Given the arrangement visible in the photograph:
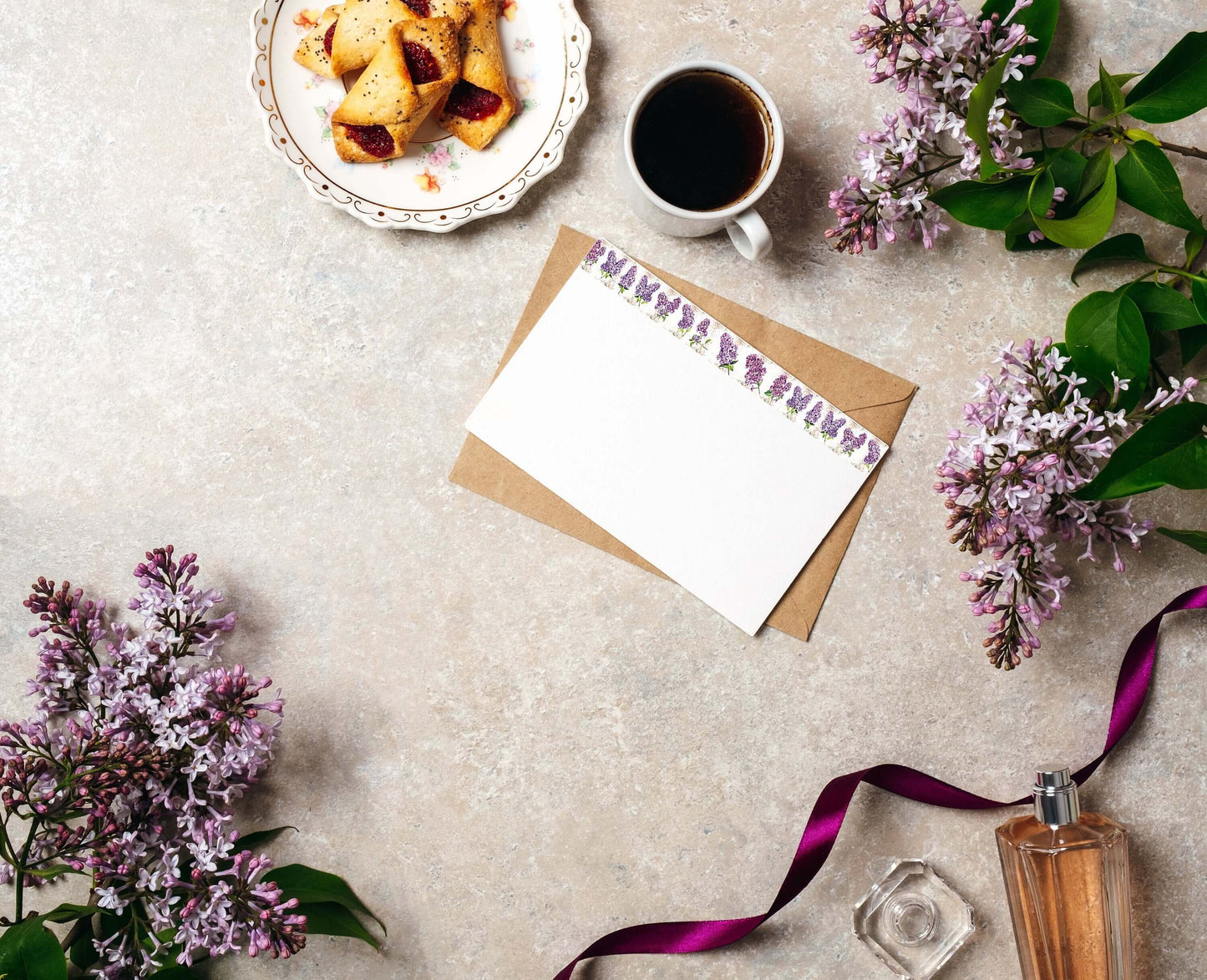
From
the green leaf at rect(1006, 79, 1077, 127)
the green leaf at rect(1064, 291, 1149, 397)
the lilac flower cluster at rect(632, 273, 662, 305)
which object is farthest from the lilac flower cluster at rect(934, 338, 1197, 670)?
the lilac flower cluster at rect(632, 273, 662, 305)

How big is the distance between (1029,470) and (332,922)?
83 centimetres

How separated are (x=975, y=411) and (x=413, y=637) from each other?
64 centimetres

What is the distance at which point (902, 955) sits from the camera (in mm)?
953

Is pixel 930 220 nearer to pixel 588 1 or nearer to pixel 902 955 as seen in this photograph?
pixel 588 1

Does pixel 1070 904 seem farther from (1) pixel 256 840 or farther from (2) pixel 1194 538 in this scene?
(1) pixel 256 840

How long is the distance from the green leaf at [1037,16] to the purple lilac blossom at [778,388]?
394 millimetres

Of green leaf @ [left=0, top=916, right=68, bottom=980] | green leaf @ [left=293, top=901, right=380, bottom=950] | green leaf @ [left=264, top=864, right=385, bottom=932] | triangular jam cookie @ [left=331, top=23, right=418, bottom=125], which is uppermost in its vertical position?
triangular jam cookie @ [left=331, top=23, right=418, bottom=125]

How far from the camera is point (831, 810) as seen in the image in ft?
3.05

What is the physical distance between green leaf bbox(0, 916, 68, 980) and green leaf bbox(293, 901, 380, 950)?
0.70 feet

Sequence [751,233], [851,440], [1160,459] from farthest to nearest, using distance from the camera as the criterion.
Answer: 1. [851,440]
2. [751,233]
3. [1160,459]

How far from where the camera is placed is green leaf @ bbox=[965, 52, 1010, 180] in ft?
2.50

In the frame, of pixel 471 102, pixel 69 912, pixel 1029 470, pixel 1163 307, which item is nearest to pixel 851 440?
pixel 1029 470

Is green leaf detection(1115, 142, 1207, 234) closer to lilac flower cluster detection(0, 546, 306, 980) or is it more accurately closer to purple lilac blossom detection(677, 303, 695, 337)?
purple lilac blossom detection(677, 303, 695, 337)

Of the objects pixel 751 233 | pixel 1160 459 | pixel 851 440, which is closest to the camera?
pixel 1160 459
